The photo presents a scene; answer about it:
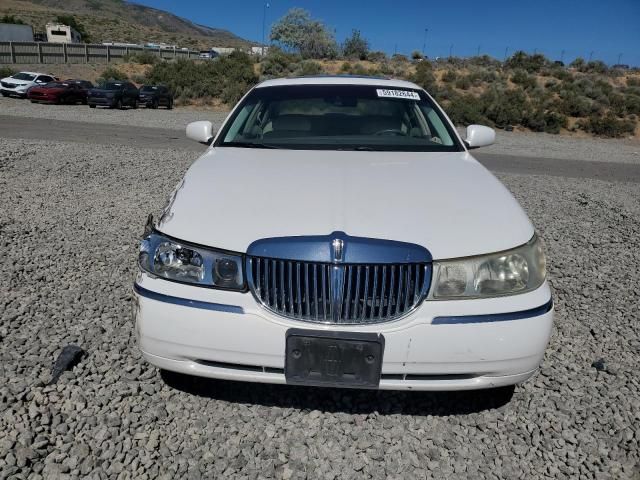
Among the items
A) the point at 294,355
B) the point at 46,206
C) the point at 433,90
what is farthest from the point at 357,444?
the point at 433,90

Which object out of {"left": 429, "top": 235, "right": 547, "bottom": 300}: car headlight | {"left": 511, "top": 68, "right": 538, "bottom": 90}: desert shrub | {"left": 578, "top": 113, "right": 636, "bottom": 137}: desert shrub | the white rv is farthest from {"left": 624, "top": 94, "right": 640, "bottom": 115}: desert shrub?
the white rv

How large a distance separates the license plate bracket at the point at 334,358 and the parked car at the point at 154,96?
24733 millimetres

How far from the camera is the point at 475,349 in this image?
2.10 metres

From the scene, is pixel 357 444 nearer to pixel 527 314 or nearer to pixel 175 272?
pixel 527 314

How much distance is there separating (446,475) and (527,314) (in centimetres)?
78

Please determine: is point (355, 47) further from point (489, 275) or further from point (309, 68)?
point (489, 275)

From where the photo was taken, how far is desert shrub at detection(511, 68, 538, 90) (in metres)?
30.6

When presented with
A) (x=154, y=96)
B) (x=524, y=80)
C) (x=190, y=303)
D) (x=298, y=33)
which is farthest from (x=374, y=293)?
(x=298, y=33)

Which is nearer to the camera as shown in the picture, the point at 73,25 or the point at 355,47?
the point at 355,47

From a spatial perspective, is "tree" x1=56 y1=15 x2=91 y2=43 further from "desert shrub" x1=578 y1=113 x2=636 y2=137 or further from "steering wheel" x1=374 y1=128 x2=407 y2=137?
"steering wheel" x1=374 y1=128 x2=407 y2=137

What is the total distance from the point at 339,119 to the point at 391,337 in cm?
226

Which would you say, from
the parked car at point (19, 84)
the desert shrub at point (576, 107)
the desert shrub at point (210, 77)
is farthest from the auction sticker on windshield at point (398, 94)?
the desert shrub at point (576, 107)

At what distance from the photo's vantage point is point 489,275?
217 centimetres

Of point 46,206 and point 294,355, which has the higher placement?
point 294,355
